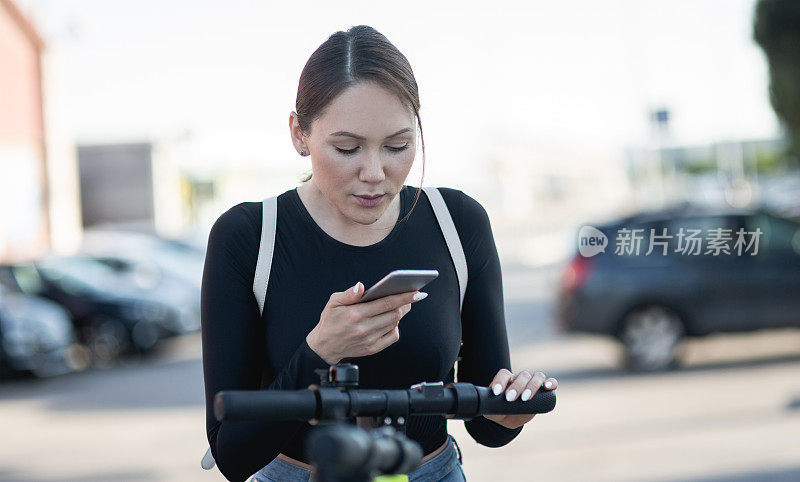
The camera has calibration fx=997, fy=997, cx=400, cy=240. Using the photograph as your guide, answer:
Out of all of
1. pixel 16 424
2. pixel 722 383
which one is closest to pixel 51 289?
pixel 16 424

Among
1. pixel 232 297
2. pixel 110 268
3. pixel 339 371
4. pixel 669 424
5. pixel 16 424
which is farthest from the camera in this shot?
pixel 110 268

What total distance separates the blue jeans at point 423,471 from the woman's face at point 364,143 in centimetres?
53

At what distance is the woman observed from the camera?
71.5 inches

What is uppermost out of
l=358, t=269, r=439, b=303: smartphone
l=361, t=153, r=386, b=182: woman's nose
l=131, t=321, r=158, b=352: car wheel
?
l=361, t=153, r=386, b=182: woman's nose

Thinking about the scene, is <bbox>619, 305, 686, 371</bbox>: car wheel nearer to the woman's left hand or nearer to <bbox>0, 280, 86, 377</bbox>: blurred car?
<bbox>0, 280, 86, 377</bbox>: blurred car

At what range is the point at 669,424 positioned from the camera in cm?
750

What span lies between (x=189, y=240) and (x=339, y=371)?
56.2 ft

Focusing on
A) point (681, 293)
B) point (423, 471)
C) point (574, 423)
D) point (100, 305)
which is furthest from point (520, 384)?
point (100, 305)

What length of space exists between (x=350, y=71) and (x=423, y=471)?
80 centimetres

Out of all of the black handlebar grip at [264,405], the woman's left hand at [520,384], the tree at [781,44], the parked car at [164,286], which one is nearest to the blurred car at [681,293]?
the parked car at [164,286]

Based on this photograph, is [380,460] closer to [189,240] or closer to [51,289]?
[51,289]

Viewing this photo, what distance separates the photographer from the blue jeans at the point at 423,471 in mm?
1947

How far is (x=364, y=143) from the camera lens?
5.97 ft

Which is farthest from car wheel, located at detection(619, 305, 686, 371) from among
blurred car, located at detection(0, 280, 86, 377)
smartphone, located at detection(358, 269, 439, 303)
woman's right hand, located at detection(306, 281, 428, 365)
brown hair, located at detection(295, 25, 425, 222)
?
smartphone, located at detection(358, 269, 439, 303)
